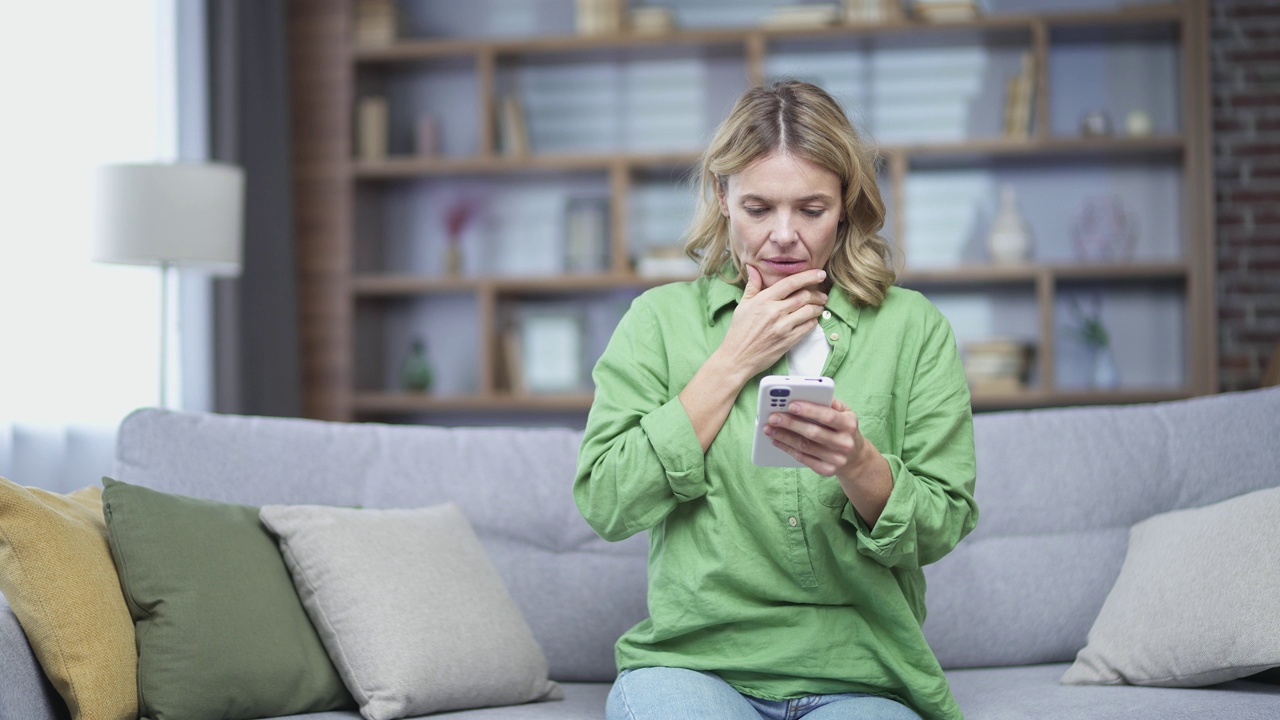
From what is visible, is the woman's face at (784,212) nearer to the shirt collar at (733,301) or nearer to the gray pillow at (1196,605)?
the shirt collar at (733,301)

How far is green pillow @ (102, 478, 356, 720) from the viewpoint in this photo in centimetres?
157

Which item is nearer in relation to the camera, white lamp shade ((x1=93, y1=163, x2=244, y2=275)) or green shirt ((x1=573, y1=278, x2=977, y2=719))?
green shirt ((x1=573, y1=278, x2=977, y2=719))

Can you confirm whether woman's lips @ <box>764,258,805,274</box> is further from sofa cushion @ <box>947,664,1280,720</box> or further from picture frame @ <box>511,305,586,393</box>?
picture frame @ <box>511,305,586,393</box>

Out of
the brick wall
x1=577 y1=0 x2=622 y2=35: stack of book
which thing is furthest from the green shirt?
the brick wall

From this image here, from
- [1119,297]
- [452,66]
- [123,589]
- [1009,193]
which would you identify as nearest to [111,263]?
[123,589]

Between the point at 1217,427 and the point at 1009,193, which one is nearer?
the point at 1217,427

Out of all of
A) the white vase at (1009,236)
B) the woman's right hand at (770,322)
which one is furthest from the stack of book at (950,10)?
the woman's right hand at (770,322)

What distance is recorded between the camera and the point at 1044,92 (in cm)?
402

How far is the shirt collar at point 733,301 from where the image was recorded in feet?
5.17

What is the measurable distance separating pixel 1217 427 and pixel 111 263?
8.15 feet

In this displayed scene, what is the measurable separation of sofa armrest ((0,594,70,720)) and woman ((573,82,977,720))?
0.71m

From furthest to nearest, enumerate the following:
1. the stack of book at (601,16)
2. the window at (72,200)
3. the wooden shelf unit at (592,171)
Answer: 1. the stack of book at (601,16)
2. the wooden shelf unit at (592,171)
3. the window at (72,200)

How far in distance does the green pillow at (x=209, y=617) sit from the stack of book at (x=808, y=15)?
302cm

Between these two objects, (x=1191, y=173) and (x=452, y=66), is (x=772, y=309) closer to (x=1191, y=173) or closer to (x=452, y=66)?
(x=1191, y=173)
